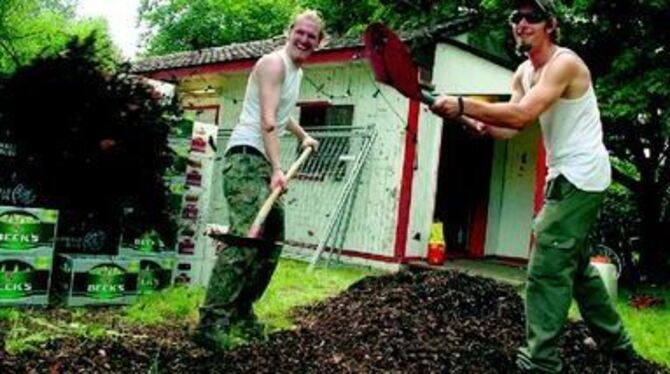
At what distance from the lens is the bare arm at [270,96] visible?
3502mm

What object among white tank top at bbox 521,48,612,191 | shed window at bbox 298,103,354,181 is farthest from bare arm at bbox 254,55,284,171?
shed window at bbox 298,103,354,181

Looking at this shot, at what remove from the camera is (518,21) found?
10.4ft

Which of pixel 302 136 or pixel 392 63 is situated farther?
pixel 302 136

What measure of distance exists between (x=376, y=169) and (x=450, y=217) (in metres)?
1.91

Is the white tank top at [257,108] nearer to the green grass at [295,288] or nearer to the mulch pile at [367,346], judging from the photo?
the mulch pile at [367,346]

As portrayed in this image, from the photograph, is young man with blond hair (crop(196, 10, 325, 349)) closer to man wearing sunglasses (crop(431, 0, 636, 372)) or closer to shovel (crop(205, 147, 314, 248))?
shovel (crop(205, 147, 314, 248))

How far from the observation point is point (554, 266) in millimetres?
3100

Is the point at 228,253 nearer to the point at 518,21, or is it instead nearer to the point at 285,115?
the point at 285,115

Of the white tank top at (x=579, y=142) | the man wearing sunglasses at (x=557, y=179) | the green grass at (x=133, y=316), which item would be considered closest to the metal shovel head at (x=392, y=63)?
the man wearing sunglasses at (x=557, y=179)

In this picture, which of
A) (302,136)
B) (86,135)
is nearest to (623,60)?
(302,136)

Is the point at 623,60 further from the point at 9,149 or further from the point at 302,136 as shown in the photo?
the point at 9,149

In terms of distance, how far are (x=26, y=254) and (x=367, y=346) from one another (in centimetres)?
212

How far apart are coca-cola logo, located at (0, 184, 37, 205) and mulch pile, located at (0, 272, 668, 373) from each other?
3.84 feet

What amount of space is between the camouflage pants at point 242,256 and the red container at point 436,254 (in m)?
5.26
